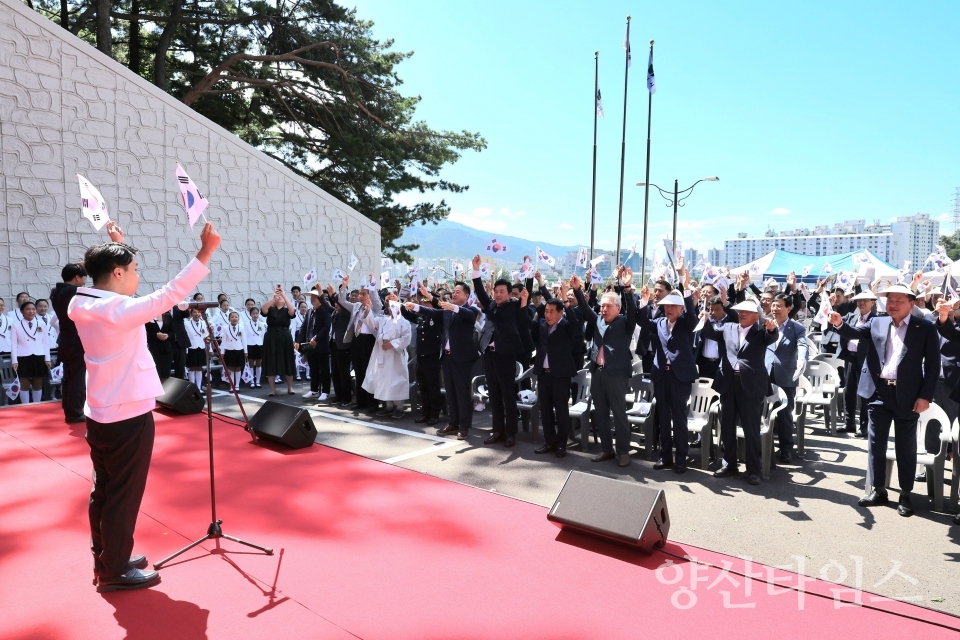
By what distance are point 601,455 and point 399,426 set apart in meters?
3.20

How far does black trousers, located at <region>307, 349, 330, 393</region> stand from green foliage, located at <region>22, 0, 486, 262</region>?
1054 centimetres

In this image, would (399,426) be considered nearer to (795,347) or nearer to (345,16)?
(795,347)

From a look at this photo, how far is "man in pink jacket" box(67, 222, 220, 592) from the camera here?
3119mm

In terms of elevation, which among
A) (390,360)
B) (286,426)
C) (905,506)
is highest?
(390,360)

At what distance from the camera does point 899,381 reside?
517 centimetres

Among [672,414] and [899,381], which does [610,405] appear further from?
[899,381]

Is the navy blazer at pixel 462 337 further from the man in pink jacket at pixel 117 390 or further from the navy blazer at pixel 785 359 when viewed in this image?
the man in pink jacket at pixel 117 390

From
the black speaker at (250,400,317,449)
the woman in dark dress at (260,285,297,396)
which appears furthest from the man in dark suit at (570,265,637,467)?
the woman in dark dress at (260,285,297,396)

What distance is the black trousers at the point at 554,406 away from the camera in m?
6.95

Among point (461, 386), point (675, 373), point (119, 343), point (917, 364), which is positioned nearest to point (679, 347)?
point (675, 373)

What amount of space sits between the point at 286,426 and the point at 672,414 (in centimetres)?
440

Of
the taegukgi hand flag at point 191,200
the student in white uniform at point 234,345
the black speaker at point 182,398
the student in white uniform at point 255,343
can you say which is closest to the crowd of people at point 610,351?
the taegukgi hand flag at point 191,200

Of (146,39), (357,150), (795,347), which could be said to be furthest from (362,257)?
(795,347)

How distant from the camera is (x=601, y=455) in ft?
22.4
